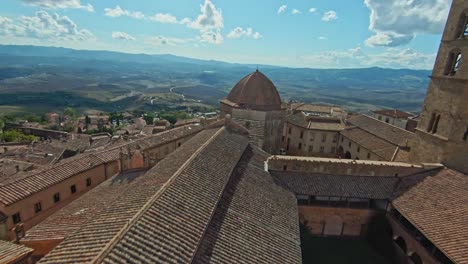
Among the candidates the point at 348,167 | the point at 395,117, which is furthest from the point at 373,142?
the point at 395,117

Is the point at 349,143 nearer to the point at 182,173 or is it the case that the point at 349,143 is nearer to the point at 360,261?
the point at 360,261

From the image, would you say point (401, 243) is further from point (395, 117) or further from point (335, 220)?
point (395, 117)

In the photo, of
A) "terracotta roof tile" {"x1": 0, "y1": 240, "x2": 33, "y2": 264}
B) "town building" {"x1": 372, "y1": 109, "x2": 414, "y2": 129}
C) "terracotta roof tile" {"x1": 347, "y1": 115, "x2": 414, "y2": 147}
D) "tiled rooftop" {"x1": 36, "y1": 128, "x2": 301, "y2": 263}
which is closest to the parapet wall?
"tiled rooftop" {"x1": 36, "y1": 128, "x2": 301, "y2": 263}

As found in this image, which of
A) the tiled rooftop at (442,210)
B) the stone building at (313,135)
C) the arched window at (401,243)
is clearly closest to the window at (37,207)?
the tiled rooftop at (442,210)

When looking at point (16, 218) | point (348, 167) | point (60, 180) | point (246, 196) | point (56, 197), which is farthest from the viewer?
point (348, 167)

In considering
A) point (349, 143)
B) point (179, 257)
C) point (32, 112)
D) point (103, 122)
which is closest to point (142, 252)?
point (179, 257)

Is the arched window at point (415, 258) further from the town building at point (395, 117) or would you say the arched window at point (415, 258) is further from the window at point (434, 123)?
the town building at point (395, 117)

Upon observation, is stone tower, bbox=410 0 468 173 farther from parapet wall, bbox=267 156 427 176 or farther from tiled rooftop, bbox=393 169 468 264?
parapet wall, bbox=267 156 427 176
